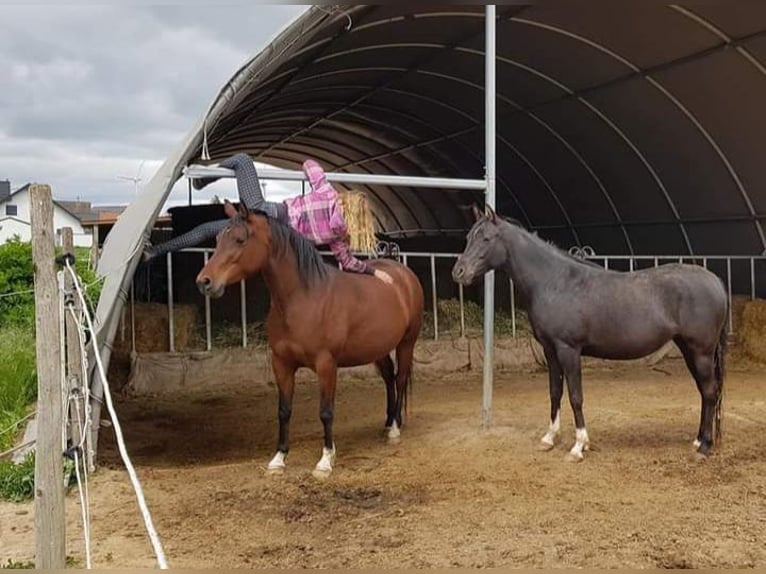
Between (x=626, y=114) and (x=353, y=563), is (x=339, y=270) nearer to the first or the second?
(x=353, y=563)

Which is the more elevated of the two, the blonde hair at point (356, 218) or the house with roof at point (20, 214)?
the house with roof at point (20, 214)

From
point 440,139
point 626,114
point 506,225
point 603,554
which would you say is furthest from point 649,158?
point 603,554

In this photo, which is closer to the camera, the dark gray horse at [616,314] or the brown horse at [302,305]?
the brown horse at [302,305]

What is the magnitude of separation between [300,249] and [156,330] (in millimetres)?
3256

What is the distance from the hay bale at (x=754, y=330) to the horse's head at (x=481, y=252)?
509cm

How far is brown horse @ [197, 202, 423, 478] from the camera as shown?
3.94 meters

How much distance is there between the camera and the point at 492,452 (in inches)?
176

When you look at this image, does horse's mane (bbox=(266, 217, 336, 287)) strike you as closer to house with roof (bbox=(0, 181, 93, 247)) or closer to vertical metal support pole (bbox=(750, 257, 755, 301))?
vertical metal support pole (bbox=(750, 257, 755, 301))

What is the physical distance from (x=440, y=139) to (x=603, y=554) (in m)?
9.74

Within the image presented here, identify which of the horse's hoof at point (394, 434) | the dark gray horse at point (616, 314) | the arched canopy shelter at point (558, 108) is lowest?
the horse's hoof at point (394, 434)

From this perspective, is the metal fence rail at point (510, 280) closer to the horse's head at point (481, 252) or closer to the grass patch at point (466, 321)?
the grass patch at point (466, 321)

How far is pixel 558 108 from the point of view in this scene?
934cm

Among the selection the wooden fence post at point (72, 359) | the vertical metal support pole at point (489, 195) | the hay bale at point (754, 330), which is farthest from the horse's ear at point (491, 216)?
the hay bale at point (754, 330)

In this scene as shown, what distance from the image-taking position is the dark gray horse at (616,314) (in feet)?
14.1
